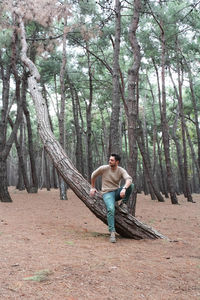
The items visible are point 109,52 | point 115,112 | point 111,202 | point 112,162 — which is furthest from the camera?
point 109,52

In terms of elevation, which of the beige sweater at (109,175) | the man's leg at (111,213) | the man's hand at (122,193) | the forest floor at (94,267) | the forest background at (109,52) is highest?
the forest background at (109,52)

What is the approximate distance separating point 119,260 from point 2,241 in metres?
2.10

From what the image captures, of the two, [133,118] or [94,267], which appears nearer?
[94,267]

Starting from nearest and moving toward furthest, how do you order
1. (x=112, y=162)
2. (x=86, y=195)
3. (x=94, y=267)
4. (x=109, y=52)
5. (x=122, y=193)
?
(x=94, y=267) → (x=122, y=193) → (x=112, y=162) → (x=86, y=195) → (x=109, y=52)

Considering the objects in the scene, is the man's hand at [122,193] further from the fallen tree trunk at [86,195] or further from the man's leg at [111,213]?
the fallen tree trunk at [86,195]

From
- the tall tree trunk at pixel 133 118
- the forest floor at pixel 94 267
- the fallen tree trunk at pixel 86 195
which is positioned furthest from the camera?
the tall tree trunk at pixel 133 118

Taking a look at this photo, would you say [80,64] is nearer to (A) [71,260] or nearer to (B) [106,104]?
(B) [106,104]

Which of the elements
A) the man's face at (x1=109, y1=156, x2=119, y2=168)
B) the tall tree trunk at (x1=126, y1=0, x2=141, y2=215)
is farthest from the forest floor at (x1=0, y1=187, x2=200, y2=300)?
the tall tree trunk at (x1=126, y1=0, x2=141, y2=215)

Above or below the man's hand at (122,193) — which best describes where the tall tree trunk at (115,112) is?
above

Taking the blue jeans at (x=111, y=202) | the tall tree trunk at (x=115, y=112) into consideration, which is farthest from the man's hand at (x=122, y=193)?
the tall tree trunk at (x=115, y=112)

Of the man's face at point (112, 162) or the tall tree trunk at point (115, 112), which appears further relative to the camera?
the tall tree trunk at point (115, 112)

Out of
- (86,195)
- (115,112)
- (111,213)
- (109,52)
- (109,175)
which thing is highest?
(109,52)

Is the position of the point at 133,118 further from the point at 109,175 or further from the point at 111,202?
the point at 111,202

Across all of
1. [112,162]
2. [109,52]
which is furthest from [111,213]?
[109,52]
